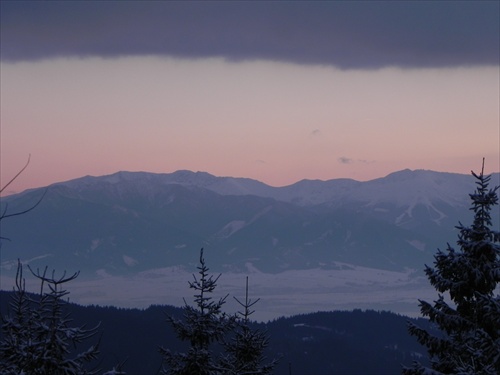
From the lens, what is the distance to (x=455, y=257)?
19953 millimetres

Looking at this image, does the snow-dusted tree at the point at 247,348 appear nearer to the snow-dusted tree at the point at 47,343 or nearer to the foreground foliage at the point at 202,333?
the foreground foliage at the point at 202,333

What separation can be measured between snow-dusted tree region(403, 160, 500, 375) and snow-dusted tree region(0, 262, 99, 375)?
425 inches

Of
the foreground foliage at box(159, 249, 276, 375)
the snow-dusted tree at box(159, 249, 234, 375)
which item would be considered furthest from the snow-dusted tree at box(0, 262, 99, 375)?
the snow-dusted tree at box(159, 249, 234, 375)

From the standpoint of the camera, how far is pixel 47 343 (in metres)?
10.4

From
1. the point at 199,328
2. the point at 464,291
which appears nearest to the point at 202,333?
the point at 199,328

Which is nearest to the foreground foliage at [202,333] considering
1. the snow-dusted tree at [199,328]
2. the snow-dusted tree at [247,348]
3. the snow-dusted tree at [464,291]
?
the snow-dusted tree at [199,328]

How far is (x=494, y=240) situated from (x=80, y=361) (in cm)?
1292

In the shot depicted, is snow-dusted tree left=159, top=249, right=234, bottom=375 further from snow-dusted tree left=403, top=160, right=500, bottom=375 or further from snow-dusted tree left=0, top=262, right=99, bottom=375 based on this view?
Result: snow-dusted tree left=0, top=262, right=99, bottom=375

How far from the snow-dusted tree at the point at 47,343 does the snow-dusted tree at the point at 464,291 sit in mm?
10788

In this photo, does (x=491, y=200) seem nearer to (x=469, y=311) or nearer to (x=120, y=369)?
(x=469, y=311)

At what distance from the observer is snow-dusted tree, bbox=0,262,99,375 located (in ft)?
33.7

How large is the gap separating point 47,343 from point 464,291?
41.5 feet

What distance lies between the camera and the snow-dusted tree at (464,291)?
19.2m

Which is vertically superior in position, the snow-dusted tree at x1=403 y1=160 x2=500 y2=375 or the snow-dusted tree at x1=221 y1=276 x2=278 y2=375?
the snow-dusted tree at x1=403 y1=160 x2=500 y2=375
